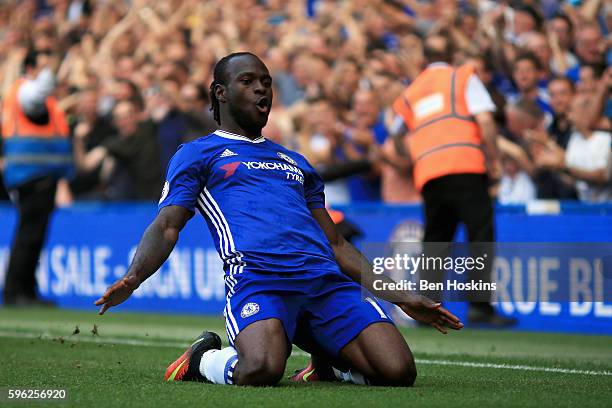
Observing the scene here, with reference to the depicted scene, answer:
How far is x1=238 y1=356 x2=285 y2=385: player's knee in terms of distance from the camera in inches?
245

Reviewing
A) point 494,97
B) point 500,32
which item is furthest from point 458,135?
point 500,32

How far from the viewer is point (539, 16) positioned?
12.7 m

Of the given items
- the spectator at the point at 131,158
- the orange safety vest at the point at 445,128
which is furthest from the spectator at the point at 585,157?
the spectator at the point at 131,158

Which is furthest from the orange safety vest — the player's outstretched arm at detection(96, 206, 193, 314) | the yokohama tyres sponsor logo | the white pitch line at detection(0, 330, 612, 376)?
the player's outstretched arm at detection(96, 206, 193, 314)

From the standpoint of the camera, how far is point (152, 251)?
6141 mm

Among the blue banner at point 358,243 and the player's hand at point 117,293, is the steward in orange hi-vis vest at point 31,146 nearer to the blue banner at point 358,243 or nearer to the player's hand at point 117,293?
the blue banner at point 358,243

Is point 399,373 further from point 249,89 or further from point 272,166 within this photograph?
point 249,89

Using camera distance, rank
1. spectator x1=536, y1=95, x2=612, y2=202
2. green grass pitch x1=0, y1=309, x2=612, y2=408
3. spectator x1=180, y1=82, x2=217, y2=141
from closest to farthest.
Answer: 1. green grass pitch x1=0, y1=309, x2=612, y2=408
2. spectator x1=536, y1=95, x2=612, y2=202
3. spectator x1=180, y1=82, x2=217, y2=141

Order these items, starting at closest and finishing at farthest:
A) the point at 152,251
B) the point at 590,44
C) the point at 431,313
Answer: the point at 152,251 < the point at 431,313 < the point at 590,44

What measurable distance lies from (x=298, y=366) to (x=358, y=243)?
14.4 ft

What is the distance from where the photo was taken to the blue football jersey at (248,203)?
6.51m

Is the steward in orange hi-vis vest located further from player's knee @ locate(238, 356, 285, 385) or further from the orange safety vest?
player's knee @ locate(238, 356, 285, 385)

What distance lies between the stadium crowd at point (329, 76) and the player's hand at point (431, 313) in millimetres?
5357

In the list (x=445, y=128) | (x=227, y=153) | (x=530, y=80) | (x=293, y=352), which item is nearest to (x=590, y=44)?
(x=530, y=80)
